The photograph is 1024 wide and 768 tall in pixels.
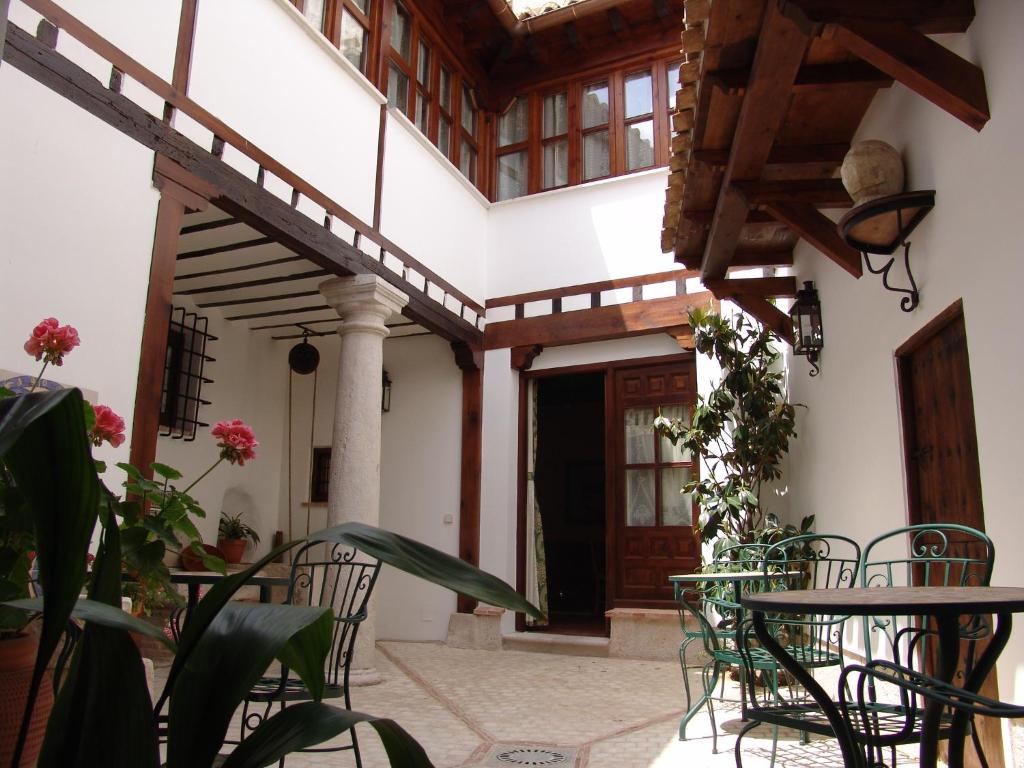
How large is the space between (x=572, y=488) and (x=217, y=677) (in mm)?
9555

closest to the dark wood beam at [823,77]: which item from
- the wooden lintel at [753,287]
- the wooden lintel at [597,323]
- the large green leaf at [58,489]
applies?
the wooden lintel at [753,287]

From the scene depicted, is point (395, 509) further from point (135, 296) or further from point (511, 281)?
point (135, 296)

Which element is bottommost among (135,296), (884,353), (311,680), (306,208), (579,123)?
(311,680)

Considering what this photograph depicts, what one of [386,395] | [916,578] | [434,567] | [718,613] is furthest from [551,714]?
[386,395]

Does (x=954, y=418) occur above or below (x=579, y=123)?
below

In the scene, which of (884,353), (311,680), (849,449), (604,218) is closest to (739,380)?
(849,449)

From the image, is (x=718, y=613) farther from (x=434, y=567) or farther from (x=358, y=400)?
(x=434, y=567)

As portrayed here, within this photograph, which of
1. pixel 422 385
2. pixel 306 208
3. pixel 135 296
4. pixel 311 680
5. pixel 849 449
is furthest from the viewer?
pixel 422 385

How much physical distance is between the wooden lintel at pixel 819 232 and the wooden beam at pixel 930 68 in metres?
1.29

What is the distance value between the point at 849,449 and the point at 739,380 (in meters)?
1.32

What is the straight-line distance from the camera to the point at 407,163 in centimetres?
641

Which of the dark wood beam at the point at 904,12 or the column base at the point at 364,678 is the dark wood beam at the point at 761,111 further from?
Result: the column base at the point at 364,678

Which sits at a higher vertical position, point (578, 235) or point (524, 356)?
point (578, 235)

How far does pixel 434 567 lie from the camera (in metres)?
0.76
